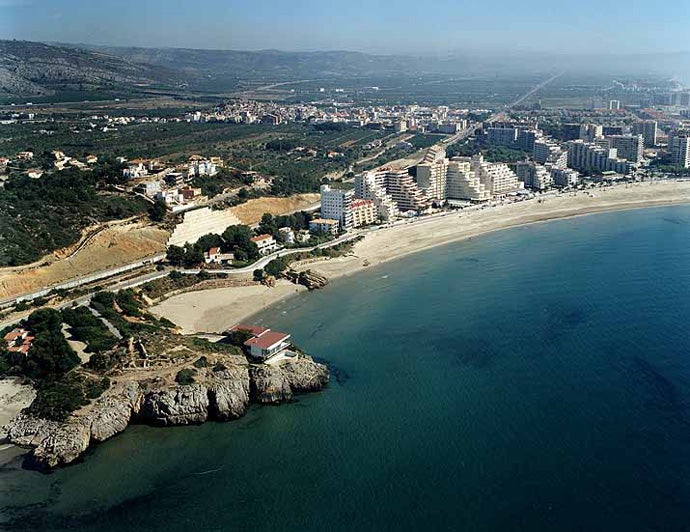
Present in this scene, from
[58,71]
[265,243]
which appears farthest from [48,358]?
[58,71]

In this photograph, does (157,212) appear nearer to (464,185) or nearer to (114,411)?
(114,411)

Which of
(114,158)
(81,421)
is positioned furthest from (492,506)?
(114,158)

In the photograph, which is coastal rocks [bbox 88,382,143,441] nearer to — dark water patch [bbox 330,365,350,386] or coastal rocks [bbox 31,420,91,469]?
coastal rocks [bbox 31,420,91,469]

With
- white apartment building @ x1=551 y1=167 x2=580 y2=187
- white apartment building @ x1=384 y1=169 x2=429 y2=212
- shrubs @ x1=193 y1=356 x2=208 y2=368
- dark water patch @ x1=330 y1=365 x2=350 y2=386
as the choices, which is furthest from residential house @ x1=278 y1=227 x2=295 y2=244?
white apartment building @ x1=551 y1=167 x2=580 y2=187

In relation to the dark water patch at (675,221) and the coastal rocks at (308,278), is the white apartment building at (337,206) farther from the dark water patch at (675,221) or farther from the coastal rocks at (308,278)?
the dark water patch at (675,221)

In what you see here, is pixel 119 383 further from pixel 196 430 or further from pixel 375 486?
pixel 375 486

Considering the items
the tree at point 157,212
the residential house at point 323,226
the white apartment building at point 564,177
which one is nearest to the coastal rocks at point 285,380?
the tree at point 157,212

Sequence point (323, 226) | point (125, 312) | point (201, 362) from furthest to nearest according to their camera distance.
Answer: point (323, 226) → point (125, 312) → point (201, 362)
